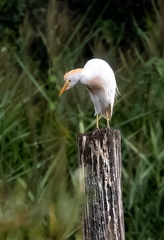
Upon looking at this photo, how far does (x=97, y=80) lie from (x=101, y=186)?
55cm

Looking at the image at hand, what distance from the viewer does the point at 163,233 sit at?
11.7 feet

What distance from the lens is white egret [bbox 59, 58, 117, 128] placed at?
2.71 metres

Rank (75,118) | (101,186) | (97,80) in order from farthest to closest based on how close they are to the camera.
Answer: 1. (75,118)
2. (97,80)
3. (101,186)

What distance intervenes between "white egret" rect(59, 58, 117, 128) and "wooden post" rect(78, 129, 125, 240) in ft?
1.18

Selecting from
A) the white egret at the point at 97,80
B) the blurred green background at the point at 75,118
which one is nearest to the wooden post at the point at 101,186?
the white egret at the point at 97,80

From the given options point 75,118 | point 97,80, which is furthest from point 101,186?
point 75,118

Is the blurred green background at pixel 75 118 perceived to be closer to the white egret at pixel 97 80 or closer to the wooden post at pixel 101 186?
the white egret at pixel 97 80

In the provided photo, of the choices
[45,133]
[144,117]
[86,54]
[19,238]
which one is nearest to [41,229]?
[19,238]

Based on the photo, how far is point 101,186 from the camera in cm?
233

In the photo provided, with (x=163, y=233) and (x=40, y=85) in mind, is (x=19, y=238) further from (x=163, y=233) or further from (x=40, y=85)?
(x=40, y=85)

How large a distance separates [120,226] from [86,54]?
140 inches

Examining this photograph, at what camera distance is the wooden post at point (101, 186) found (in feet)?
7.66

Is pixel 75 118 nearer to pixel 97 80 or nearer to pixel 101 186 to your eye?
pixel 97 80

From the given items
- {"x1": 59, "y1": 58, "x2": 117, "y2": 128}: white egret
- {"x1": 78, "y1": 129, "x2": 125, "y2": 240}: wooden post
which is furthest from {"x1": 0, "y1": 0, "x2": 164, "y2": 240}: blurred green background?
{"x1": 78, "y1": 129, "x2": 125, "y2": 240}: wooden post
